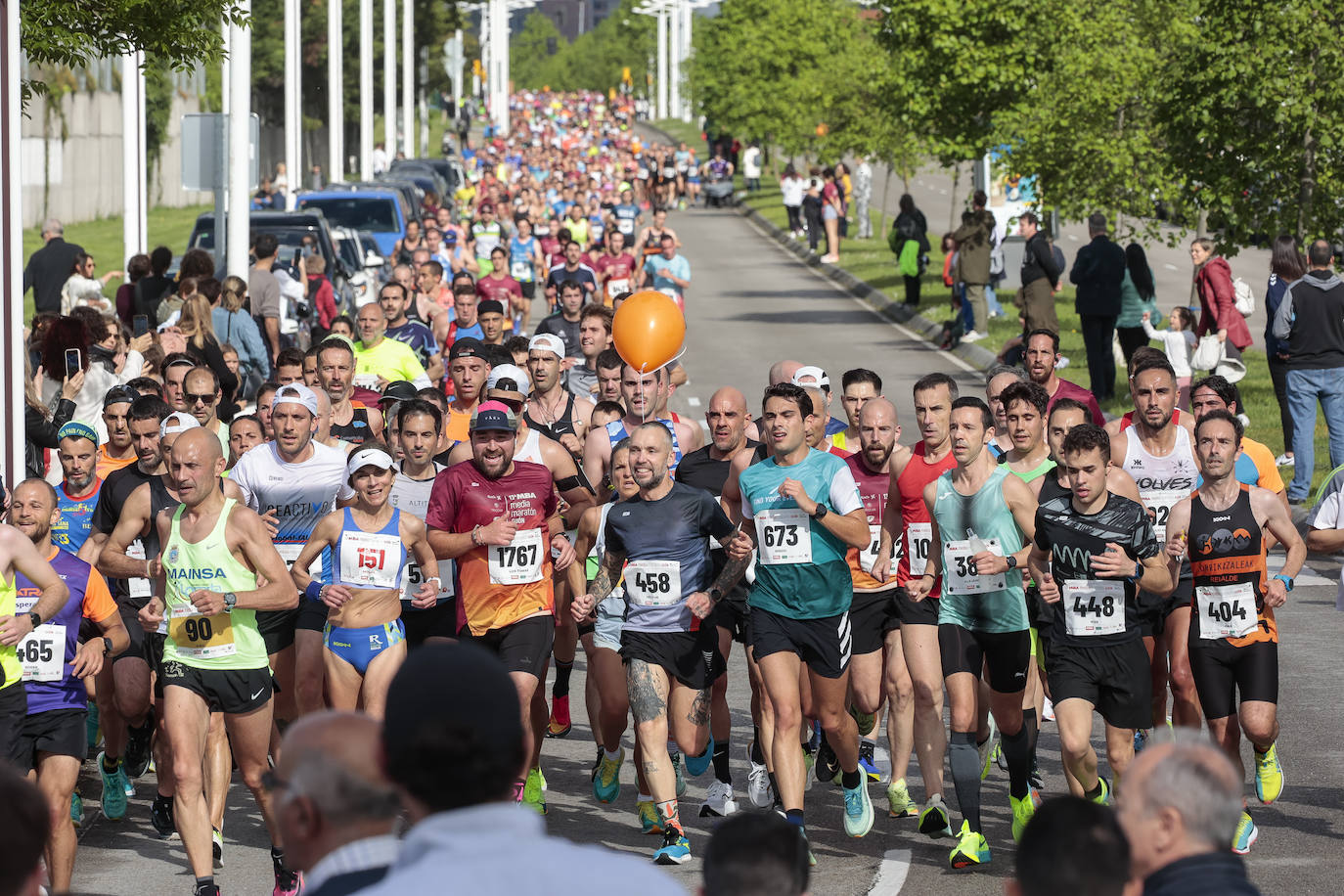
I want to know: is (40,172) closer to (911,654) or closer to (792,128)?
(792,128)

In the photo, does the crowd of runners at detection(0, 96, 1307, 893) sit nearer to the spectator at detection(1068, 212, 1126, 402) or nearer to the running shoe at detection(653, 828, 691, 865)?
the running shoe at detection(653, 828, 691, 865)

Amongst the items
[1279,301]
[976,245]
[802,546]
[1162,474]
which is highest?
[976,245]

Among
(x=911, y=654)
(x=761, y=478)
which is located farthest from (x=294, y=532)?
(x=911, y=654)

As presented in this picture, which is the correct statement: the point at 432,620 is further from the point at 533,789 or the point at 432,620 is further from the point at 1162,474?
the point at 1162,474

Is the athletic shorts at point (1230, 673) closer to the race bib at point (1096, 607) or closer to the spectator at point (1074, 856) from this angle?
the race bib at point (1096, 607)

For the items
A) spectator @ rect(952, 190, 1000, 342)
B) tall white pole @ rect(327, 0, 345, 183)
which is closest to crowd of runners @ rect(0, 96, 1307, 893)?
spectator @ rect(952, 190, 1000, 342)

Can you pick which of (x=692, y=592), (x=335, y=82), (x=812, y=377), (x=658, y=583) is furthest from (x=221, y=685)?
(x=335, y=82)

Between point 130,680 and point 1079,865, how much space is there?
664cm

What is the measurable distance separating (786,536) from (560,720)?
2846mm

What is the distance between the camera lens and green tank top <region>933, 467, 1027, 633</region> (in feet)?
29.8

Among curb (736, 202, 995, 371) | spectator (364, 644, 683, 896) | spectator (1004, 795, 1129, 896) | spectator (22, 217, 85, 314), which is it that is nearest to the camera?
spectator (364, 644, 683, 896)

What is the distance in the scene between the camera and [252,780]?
29.3 feet

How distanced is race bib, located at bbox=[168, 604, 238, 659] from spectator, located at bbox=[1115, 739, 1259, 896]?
508 centimetres

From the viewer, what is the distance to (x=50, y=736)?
8.19m
